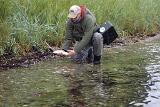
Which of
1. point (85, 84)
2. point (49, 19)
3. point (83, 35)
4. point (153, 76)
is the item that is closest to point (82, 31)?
point (83, 35)

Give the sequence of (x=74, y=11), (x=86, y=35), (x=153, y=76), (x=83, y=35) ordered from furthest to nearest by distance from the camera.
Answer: (x=83, y=35) → (x=86, y=35) → (x=74, y=11) → (x=153, y=76)

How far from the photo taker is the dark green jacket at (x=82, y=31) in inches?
315

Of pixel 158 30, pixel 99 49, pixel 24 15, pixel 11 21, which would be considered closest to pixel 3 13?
pixel 11 21

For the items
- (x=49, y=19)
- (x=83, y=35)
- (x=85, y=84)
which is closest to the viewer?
(x=85, y=84)

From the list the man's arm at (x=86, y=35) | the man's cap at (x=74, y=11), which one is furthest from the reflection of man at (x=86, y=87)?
the man's cap at (x=74, y=11)

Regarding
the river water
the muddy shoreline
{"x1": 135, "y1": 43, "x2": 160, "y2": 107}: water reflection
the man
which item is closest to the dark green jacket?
the man

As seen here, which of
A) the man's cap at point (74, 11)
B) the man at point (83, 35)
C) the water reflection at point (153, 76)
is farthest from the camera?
the man at point (83, 35)

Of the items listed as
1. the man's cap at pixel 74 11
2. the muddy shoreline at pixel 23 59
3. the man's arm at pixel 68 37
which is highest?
the man's cap at pixel 74 11

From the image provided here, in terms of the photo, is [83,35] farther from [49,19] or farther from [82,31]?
[49,19]

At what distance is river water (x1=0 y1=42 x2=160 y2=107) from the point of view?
5.45 metres

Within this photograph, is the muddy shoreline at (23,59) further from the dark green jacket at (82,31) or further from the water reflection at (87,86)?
the water reflection at (87,86)

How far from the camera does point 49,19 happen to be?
970 cm

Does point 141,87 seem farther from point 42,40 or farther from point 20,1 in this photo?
point 20,1

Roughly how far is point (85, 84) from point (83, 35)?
195cm
